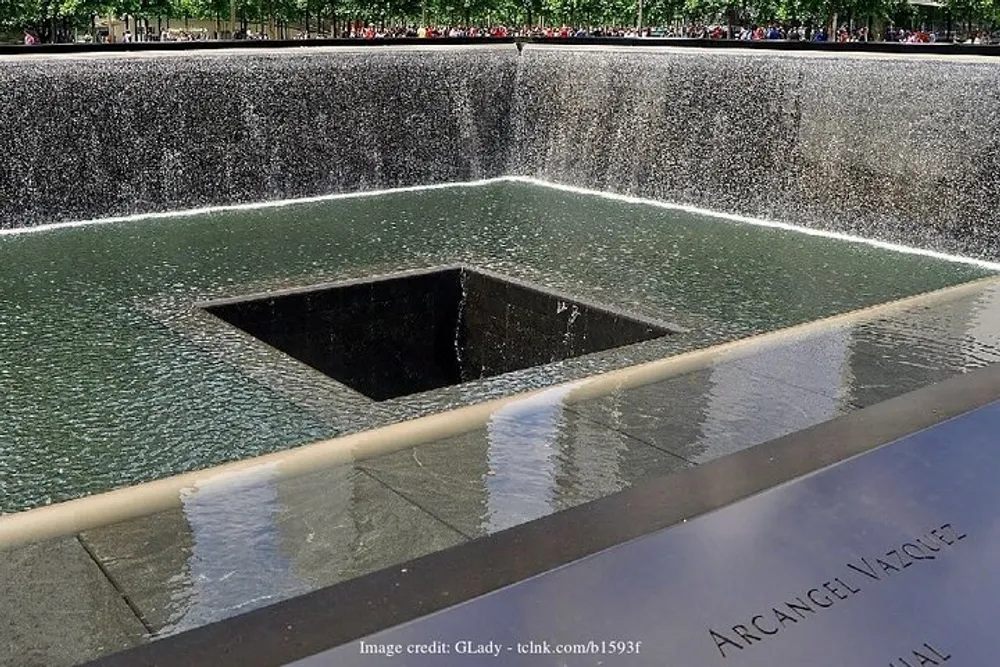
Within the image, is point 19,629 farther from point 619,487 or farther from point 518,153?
point 518,153

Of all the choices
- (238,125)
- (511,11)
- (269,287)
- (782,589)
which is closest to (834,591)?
(782,589)

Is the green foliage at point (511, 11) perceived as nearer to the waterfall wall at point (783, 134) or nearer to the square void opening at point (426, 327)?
the waterfall wall at point (783, 134)

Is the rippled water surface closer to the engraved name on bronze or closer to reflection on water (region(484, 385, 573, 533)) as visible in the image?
reflection on water (region(484, 385, 573, 533))

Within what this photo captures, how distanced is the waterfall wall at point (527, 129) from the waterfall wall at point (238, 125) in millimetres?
16

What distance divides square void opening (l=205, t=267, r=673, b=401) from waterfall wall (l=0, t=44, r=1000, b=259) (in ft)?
11.9

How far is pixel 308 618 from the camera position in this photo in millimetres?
1902

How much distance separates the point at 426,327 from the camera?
675cm

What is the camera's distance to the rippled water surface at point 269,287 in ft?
13.7

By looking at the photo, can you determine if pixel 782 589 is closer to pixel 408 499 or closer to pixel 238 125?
pixel 408 499

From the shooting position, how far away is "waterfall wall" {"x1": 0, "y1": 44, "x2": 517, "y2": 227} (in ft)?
29.8

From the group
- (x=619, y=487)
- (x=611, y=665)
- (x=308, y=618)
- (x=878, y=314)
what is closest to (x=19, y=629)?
(x=308, y=618)

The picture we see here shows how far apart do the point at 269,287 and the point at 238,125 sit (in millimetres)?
4149

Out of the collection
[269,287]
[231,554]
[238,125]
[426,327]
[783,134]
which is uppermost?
[783,134]

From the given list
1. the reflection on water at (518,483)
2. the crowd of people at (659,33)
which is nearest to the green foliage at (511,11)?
the crowd of people at (659,33)
